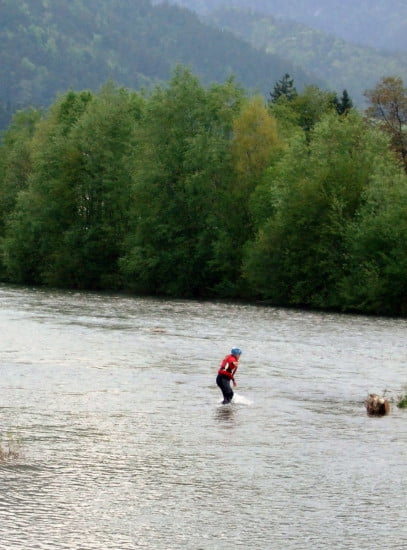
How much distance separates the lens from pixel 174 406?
1252 inches

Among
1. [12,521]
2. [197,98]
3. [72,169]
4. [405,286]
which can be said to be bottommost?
[12,521]

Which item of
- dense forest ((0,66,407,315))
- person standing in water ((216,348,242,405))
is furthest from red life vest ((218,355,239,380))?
dense forest ((0,66,407,315))

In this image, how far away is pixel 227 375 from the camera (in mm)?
31922

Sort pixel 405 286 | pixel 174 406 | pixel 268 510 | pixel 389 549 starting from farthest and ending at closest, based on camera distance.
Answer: pixel 405 286 < pixel 174 406 < pixel 268 510 < pixel 389 549

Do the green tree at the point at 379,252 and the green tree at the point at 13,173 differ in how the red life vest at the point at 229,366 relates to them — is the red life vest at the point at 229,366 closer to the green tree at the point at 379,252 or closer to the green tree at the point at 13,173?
the green tree at the point at 379,252

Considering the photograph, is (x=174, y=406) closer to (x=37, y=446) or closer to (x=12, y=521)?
(x=37, y=446)

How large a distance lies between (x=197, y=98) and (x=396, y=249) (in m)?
26.6

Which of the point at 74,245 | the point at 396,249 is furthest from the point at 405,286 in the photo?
the point at 74,245

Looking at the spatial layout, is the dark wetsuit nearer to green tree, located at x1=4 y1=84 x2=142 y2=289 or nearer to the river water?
the river water

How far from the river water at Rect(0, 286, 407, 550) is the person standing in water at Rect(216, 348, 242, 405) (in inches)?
17.9

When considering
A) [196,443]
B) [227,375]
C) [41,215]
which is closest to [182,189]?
[41,215]

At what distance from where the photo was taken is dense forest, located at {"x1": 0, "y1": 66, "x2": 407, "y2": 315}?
243 ft

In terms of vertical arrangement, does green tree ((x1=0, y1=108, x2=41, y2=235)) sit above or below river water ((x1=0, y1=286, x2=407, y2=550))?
above

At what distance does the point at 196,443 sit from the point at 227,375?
590 cm
